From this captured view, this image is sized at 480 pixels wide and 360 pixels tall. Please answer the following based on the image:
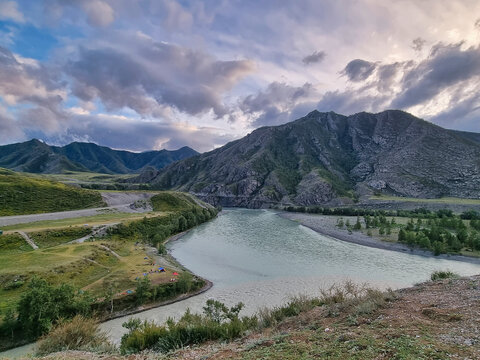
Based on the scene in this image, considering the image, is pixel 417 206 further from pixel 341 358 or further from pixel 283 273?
pixel 341 358

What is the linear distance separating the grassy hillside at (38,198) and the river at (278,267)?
4969 centimetres

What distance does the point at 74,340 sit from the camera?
20.1 meters

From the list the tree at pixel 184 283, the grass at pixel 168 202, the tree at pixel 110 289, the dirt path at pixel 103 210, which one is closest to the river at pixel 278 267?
the tree at pixel 184 283

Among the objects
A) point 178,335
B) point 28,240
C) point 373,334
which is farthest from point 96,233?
point 373,334

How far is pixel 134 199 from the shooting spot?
133 m

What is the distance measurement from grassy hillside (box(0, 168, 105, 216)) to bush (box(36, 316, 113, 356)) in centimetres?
7869

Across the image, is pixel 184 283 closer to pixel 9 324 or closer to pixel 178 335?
pixel 9 324

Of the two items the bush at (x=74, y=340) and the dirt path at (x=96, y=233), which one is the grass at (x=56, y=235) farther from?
the bush at (x=74, y=340)

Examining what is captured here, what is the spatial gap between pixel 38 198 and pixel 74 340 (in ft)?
307

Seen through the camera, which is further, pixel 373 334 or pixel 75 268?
pixel 75 268

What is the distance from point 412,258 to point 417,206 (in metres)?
111

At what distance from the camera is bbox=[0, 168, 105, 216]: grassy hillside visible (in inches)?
3204

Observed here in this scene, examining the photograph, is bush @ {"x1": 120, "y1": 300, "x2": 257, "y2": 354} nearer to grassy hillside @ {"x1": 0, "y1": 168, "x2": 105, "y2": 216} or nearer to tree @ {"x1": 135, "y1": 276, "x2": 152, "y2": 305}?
tree @ {"x1": 135, "y1": 276, "x2": 152, "y2": 305}

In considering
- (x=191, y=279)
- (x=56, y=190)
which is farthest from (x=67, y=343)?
(x=56, y=190)
